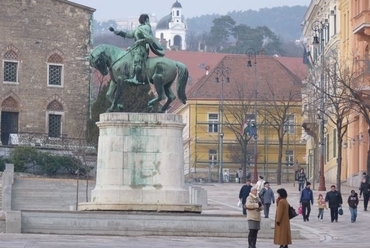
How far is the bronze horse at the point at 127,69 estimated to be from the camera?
4159 cm

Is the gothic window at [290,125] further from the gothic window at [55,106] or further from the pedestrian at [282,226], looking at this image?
the pedestrian at [282,226]

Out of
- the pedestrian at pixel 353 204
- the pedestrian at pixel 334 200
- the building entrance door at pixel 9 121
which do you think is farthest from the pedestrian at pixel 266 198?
the building entrance door at pixel 9 121

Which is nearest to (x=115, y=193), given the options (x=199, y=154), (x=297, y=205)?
(x=297, y=205)

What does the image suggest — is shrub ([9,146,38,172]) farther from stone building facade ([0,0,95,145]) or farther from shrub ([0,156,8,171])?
stone building facade ([0,0,95,145])

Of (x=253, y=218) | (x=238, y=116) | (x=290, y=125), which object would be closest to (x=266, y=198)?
(x=253, y=218)

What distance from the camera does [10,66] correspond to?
263 feet

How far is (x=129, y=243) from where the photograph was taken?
114 ft

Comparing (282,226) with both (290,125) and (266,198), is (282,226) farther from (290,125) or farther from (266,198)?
(290,125)

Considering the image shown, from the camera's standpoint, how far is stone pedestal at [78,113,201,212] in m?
40.0

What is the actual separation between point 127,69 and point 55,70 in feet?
132

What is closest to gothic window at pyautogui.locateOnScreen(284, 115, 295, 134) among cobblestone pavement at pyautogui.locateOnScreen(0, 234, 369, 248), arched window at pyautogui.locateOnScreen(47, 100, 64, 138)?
arched window at pyautogui.locateOnScreen(47, 100, 64, 138)

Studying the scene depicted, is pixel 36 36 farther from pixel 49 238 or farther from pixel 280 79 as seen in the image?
pixel 49 238

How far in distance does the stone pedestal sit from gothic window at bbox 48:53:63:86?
135 ft

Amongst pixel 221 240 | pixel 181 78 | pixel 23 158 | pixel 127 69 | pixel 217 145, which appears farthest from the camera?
pixel 217 145
